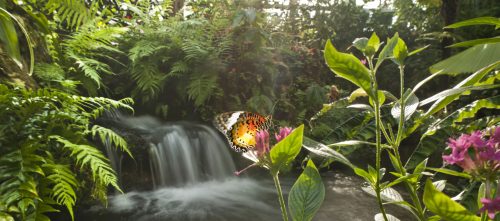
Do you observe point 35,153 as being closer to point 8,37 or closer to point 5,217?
point 5,217

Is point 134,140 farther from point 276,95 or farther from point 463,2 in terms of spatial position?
point 463,2

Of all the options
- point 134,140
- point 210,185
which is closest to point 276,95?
point 210,185

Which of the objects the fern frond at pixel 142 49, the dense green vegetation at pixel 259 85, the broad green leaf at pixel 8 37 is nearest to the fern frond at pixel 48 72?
the dense green vegetation at pixel 259 85

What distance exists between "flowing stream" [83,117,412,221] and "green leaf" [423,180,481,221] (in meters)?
3.02

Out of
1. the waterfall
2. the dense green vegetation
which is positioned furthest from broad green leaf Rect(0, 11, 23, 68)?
the waterfall

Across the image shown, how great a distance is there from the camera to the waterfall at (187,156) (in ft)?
13.6

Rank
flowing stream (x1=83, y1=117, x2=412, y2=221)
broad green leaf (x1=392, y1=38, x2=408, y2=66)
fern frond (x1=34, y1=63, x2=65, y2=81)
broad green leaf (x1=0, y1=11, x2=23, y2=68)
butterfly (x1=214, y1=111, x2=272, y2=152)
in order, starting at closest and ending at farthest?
broad green leaf (x1=0, y1=11, x2=23, y2=68) < broad green leaf (x1=392, y1=38, x2=408, y2=66) < butterfly (x1=214, y1=111, x2=272, y2=152) < fern frond (x1=34, y1=63, x2=65, y2=81) < flowing stream (x1=83, y1=117, x2=412, y2=221)

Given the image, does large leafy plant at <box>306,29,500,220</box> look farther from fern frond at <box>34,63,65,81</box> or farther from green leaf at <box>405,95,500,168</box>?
fern frond at <box>34,63,65,81</box>

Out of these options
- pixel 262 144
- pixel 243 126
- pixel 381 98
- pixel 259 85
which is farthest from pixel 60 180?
pixel 259 85

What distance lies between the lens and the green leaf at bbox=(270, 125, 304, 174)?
57 cm

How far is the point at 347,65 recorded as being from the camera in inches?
24.1

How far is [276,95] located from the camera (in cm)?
597

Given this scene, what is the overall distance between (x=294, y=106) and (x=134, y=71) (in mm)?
2759

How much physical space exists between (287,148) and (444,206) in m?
0.25
